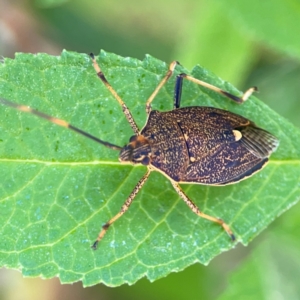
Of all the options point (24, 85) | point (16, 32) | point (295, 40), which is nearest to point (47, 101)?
point (24, 85)

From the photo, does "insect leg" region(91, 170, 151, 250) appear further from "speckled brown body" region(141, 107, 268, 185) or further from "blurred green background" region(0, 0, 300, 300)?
"blurred green background" region(0, 0, 300, 300)

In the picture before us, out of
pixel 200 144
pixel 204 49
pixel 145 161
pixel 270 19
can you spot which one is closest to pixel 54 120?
pixel 145 161

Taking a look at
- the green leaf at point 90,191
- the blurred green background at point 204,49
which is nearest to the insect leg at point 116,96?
the green leaf at point 90,191

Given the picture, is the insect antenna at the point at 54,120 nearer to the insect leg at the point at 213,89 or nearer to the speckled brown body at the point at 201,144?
the speckled brown body at the point at 201,144

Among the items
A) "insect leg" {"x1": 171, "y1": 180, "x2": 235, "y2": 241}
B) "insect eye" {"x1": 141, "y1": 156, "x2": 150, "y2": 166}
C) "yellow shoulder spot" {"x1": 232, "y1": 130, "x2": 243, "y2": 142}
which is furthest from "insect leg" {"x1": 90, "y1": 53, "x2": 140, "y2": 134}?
"yellow shoulder spot" {"x1": 232, "y1": 130, "x2": 243, "y2": 142}

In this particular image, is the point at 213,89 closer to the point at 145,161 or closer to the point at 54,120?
the point at 145,161
